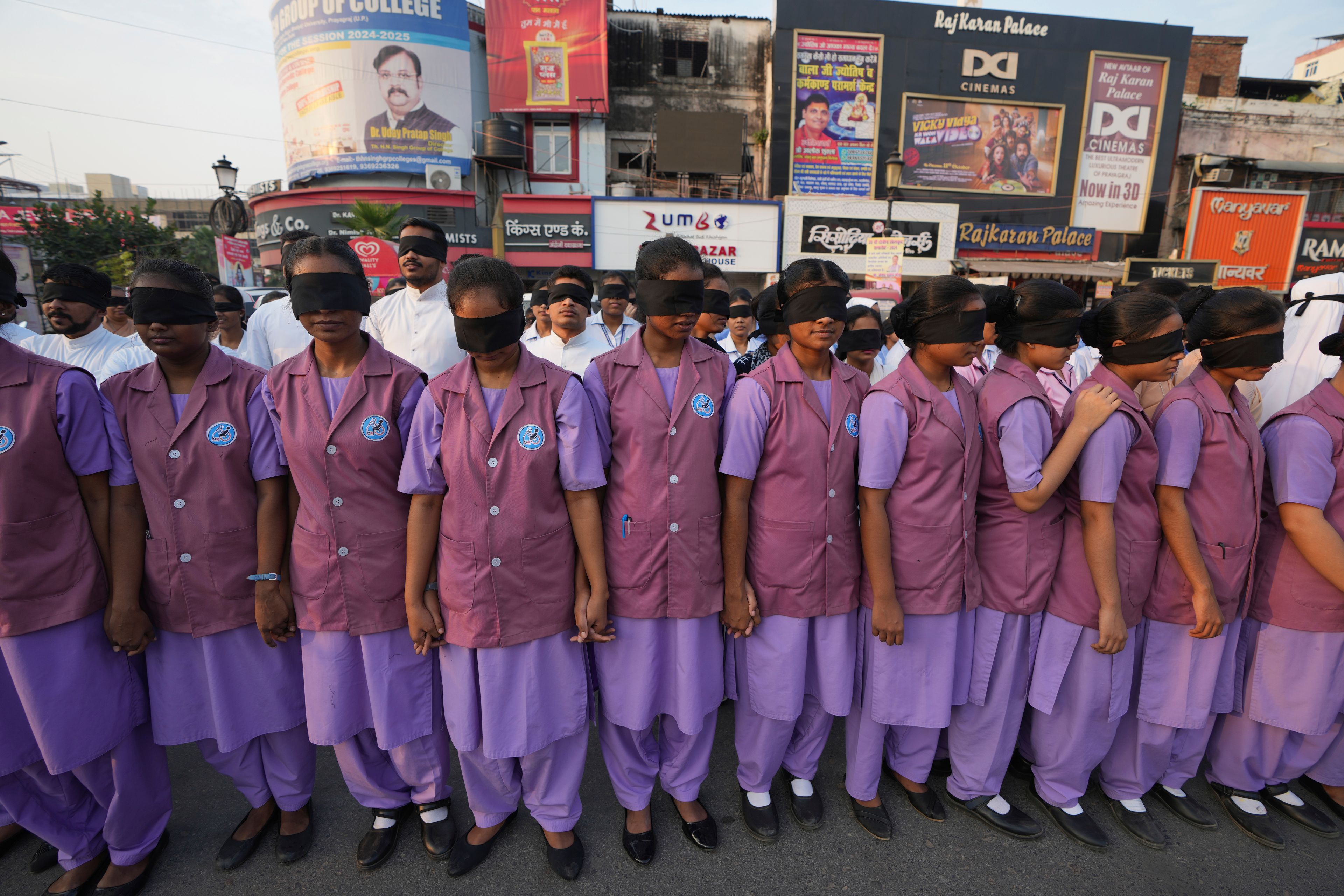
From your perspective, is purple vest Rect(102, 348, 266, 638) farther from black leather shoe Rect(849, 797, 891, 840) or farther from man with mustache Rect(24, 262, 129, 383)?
black leather shoe Rect(849, 797, 891, 840)

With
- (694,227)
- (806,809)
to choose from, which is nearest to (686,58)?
(694,227)

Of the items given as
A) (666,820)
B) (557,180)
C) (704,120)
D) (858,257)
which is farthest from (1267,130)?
(666,820)

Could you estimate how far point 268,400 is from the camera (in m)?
2.34

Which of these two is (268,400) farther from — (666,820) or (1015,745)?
(1015,745)

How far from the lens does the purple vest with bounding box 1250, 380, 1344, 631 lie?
2.47 m

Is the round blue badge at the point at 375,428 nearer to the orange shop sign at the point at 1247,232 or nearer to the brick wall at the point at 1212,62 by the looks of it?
the orange shop sign at the point at 1247,232

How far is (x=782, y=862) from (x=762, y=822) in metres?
0.17

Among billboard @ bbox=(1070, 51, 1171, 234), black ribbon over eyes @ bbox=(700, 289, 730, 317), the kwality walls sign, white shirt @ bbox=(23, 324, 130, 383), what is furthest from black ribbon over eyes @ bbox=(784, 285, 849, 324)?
billboard @ bbox=(1070, 51, 1171, 234)

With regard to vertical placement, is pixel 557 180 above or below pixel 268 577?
above

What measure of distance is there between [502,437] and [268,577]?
104 cm

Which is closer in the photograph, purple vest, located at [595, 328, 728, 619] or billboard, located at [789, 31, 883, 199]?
purple vest, located at [595, 328, 728, 619]

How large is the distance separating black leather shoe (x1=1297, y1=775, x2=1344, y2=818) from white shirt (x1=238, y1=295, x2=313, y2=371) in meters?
6.24

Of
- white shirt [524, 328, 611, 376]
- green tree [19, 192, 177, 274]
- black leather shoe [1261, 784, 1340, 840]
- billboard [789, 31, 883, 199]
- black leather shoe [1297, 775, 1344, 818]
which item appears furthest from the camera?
green tree [19, 192, 177, 274]

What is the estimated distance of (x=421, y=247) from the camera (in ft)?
12.1
